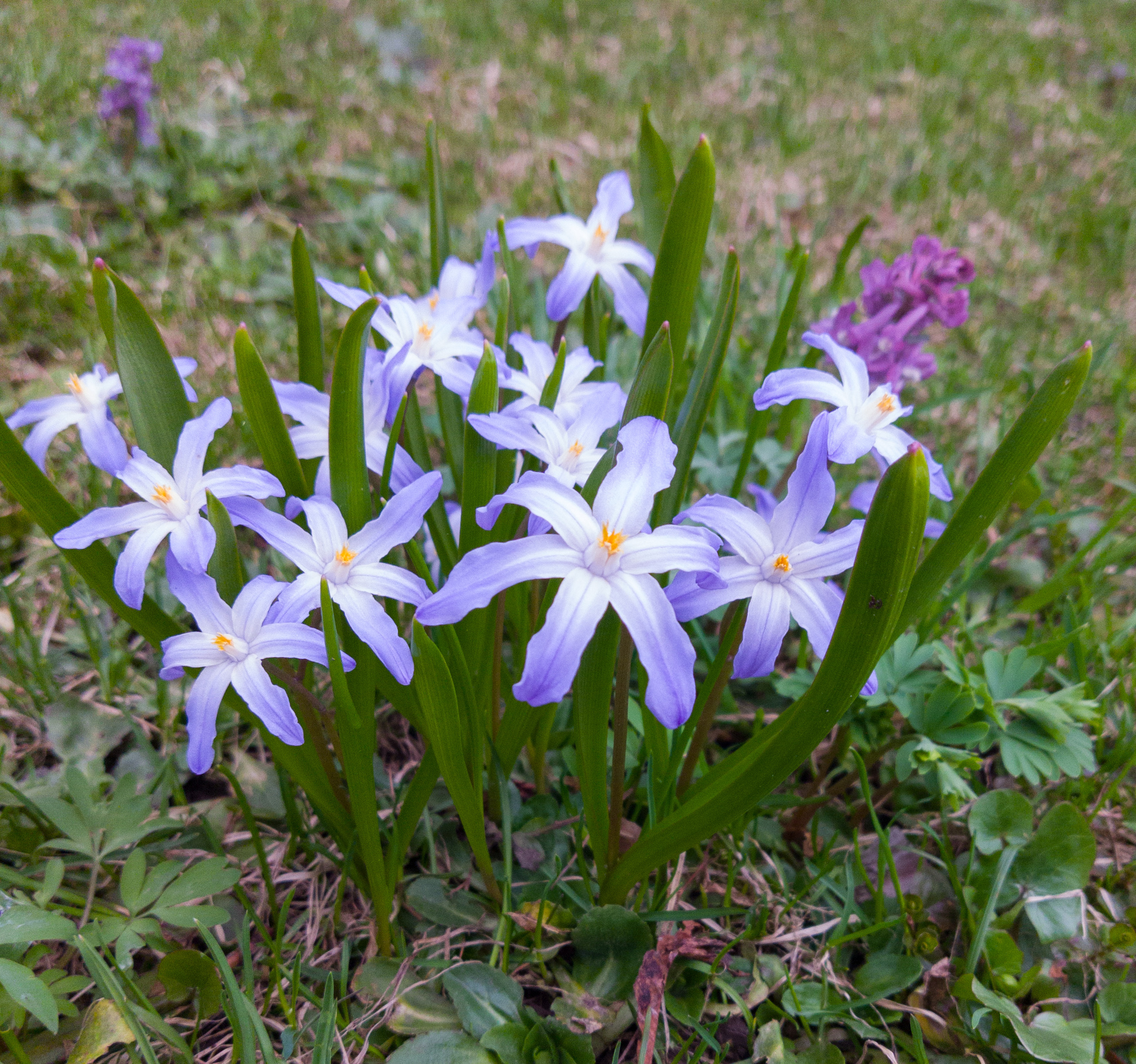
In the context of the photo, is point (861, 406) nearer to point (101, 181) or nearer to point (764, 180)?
point (764, 180)

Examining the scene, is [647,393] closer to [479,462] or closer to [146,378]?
[479,462]

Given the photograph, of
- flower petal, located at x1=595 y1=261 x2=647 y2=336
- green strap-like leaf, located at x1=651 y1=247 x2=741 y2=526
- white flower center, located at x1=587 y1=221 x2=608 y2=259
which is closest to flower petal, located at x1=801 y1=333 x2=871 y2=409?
green strap-like leaf, located at x1=651 y1=247 x2=741 y2=526

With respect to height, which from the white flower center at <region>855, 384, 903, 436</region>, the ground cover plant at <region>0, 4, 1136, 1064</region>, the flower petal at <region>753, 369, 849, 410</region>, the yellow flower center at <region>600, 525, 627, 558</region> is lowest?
the ground cover plant at <region>0, 4, 1136, 1064</region>

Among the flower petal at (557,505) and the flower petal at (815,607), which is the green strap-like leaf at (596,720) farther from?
the flower petal at (815,607)

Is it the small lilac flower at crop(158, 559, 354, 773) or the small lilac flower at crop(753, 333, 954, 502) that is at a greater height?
the small lilac flower at crop(753, 333, 954, 502)

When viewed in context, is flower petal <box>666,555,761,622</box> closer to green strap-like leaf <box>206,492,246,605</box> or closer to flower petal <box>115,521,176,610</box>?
green strap-like leaf <box>206,492,246,605</box>

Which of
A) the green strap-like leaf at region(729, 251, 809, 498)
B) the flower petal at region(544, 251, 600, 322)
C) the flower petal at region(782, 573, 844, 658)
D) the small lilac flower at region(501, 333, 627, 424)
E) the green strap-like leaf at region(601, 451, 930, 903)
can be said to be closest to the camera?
the green strap-like leaf at region(601, 451, 930, 903)

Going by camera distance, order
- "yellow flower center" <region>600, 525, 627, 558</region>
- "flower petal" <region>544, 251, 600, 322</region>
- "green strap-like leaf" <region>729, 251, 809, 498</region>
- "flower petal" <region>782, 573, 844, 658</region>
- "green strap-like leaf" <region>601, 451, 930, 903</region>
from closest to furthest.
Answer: "green strap-like leaf" <region>601, 451, 930, 903</region> < "yellow flower center" <region>600, 525, 627, 558</region> < "flower petal" <region>782, 573, 844, 658</region> < "flower petal" <region>544, 251, 600, 322</region> < "green strap-like leaf" <region>729, 251, 809, 498</region>

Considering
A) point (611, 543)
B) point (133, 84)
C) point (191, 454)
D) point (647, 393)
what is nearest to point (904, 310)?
point (647, 393)
